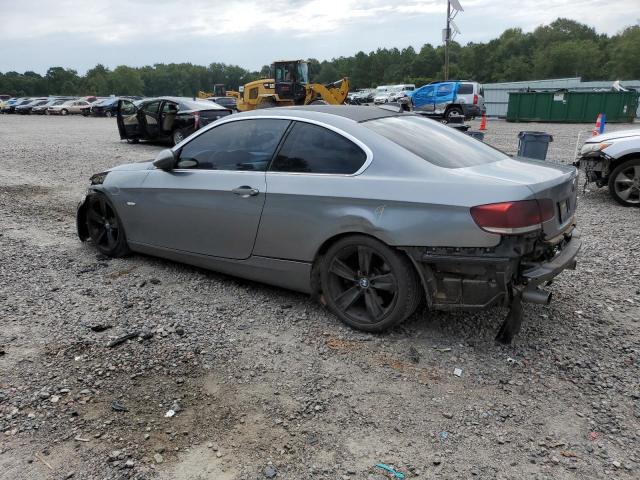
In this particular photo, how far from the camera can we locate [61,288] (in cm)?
469

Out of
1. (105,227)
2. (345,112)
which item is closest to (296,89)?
(105,227)

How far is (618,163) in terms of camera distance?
7.68 meters

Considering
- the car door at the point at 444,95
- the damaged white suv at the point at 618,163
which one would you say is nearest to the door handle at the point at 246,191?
the damaged white suv at the point at 618,163

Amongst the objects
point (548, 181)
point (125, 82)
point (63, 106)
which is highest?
point (548, 181)

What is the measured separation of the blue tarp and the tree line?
1665 inches

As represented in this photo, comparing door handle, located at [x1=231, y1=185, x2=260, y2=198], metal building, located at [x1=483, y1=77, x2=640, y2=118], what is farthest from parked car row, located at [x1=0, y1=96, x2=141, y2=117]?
door handle, located at [x1=231, y1=185, x2=260, y2=198]

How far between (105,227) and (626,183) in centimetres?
704

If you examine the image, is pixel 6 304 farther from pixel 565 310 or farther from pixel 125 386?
pixel 565 310

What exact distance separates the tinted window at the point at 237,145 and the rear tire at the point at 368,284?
39.2 inches

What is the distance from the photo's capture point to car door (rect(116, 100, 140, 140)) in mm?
16188

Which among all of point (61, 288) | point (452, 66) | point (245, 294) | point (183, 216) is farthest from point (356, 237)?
point (452, 66)

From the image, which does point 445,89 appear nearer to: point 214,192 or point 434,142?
point 434,142

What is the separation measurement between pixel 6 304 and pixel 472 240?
3.76 metres

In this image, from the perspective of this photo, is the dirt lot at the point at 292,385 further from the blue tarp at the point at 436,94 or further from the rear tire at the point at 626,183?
the blue tarp at the point at 436,94
